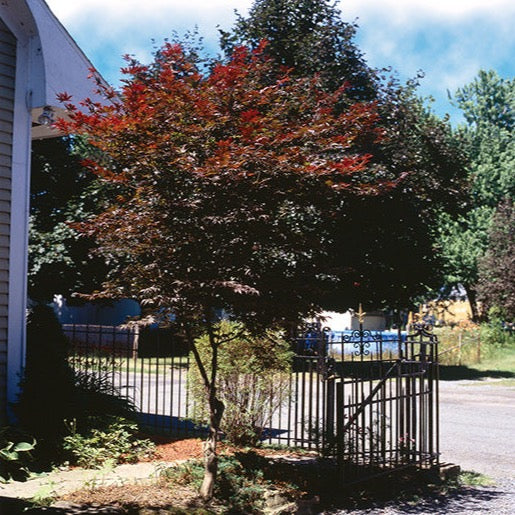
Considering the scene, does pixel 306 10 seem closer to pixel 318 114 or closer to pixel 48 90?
→ pixel 48 90

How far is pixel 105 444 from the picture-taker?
27.8 feet

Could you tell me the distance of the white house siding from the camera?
8.79m

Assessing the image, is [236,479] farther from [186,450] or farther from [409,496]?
[409,496]

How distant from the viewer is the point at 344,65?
80.8 feet

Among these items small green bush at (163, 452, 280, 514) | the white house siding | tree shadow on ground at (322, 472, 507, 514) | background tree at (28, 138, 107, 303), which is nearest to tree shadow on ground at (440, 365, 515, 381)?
background tree at (28, 138, 107, 303)

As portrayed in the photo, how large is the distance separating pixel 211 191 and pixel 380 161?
712 inches

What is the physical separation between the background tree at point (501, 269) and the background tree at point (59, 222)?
19955 mm

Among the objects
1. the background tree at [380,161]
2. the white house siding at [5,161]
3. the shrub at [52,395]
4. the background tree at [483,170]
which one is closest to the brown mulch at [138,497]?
the shrub at [52,395]

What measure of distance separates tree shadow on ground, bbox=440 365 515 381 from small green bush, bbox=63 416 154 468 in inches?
643

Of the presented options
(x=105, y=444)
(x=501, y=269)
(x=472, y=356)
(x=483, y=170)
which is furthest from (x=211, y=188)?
(x=483, y=170)

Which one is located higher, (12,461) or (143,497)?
(12,461)

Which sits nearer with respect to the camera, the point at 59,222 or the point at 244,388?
the point at 244,388

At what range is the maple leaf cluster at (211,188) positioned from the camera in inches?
262

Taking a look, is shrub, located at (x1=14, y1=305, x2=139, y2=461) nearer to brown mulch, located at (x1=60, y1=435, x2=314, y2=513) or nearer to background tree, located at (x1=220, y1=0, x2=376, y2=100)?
brown mulch, located at (x1=60, y1=435, x2=314, y2=513)
